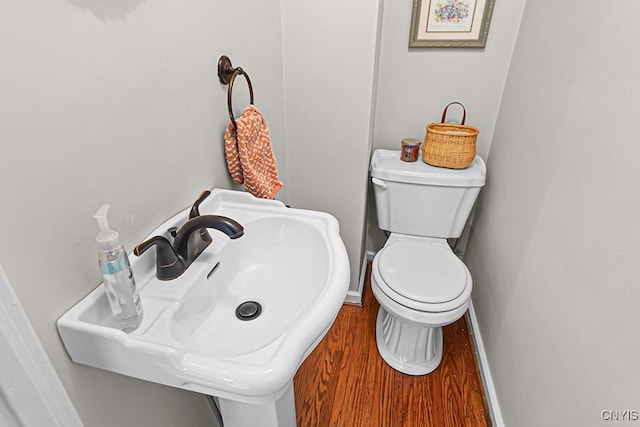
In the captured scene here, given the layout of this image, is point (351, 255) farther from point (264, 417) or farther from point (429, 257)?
point (264, 417)

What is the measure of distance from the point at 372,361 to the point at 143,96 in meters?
1.37

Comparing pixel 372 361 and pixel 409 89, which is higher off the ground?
pixel 409 89

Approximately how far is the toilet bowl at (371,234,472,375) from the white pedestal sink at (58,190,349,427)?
1.92 feet

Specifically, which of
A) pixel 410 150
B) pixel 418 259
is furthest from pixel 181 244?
pixel 410 150

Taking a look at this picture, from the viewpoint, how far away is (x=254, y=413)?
828 millimetres

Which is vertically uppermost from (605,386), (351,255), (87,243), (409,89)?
(409,89)

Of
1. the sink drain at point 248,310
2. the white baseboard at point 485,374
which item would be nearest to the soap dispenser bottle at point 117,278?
the sink drain at point 248,310

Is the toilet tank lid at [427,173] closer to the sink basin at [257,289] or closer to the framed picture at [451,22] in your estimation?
the framed picture at [451,22]

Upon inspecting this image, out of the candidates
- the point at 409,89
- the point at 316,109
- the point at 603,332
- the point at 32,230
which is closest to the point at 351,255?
the point at 316,109

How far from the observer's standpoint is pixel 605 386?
29.1 inches

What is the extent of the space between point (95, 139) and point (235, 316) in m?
0.46

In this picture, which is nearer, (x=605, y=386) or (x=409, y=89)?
(x=605, y=386)

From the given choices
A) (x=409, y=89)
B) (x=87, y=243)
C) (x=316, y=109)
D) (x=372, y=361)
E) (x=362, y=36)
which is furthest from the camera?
(x=409, y=89)

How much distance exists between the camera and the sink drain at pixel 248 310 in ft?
2.65
